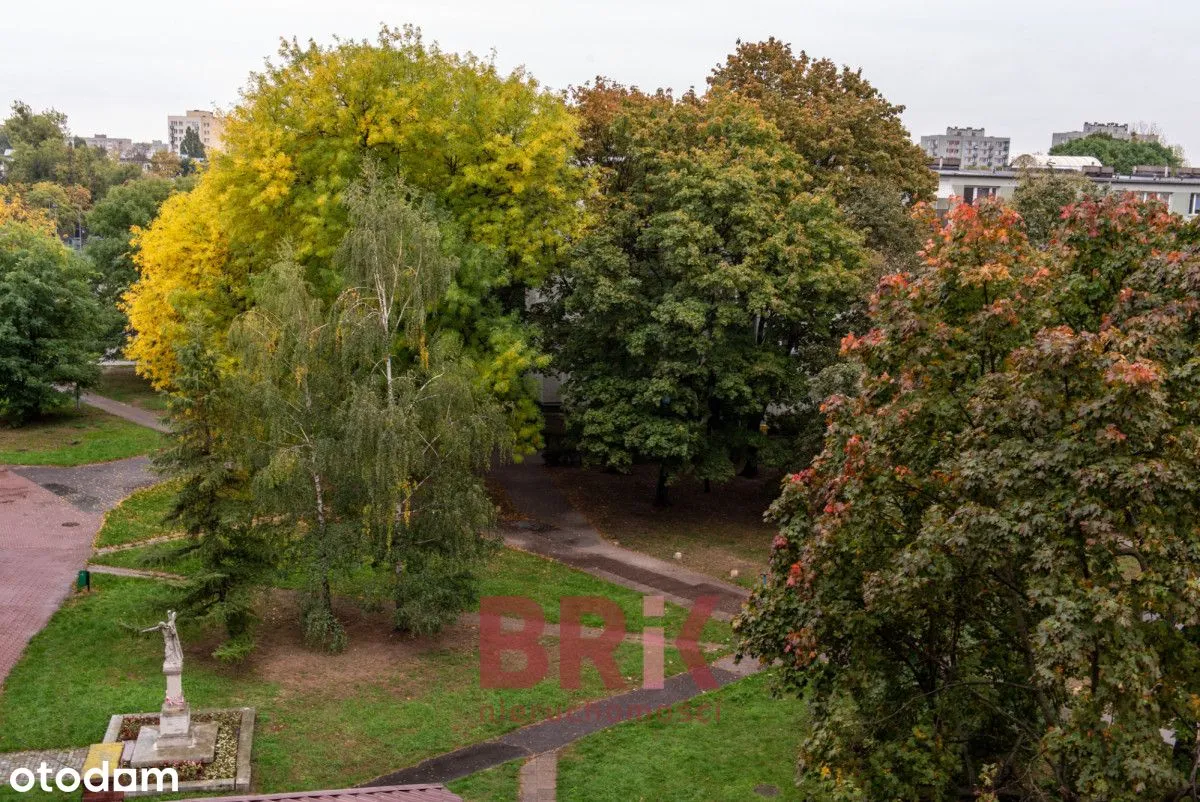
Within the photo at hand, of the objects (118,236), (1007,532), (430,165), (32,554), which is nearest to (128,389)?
(118,236)

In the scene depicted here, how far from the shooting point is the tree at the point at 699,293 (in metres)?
26.2

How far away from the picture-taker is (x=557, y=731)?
17.3 metres

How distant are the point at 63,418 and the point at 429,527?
24.3 m

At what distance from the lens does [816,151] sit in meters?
32.5

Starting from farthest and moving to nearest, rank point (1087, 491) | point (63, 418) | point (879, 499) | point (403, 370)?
point (63, 418) < point (403, 370) < point (879, 499) < point (1087, 491)

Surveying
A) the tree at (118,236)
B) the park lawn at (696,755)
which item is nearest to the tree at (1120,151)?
the tree at (118,236)

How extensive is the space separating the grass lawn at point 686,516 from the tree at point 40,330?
56.1 ft

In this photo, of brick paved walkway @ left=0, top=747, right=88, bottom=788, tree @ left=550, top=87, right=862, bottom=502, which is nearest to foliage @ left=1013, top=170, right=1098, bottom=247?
tree @ left=550, top=87, right=862, bottom=502

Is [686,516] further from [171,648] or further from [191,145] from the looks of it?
[191,145]

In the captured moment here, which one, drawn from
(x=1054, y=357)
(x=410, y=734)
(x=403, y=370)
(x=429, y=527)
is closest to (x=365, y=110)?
(x=403, y=370)

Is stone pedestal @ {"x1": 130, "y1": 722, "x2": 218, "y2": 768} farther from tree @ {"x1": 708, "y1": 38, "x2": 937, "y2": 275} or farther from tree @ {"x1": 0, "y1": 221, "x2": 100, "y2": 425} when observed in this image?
tree @ {"x1": 0, "y1": 221, "x2": 100, "y2": 425}

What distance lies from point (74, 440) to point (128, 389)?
1130 centimetres

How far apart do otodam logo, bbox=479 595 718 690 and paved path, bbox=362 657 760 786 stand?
1.05ft

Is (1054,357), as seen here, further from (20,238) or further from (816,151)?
(20,238)
